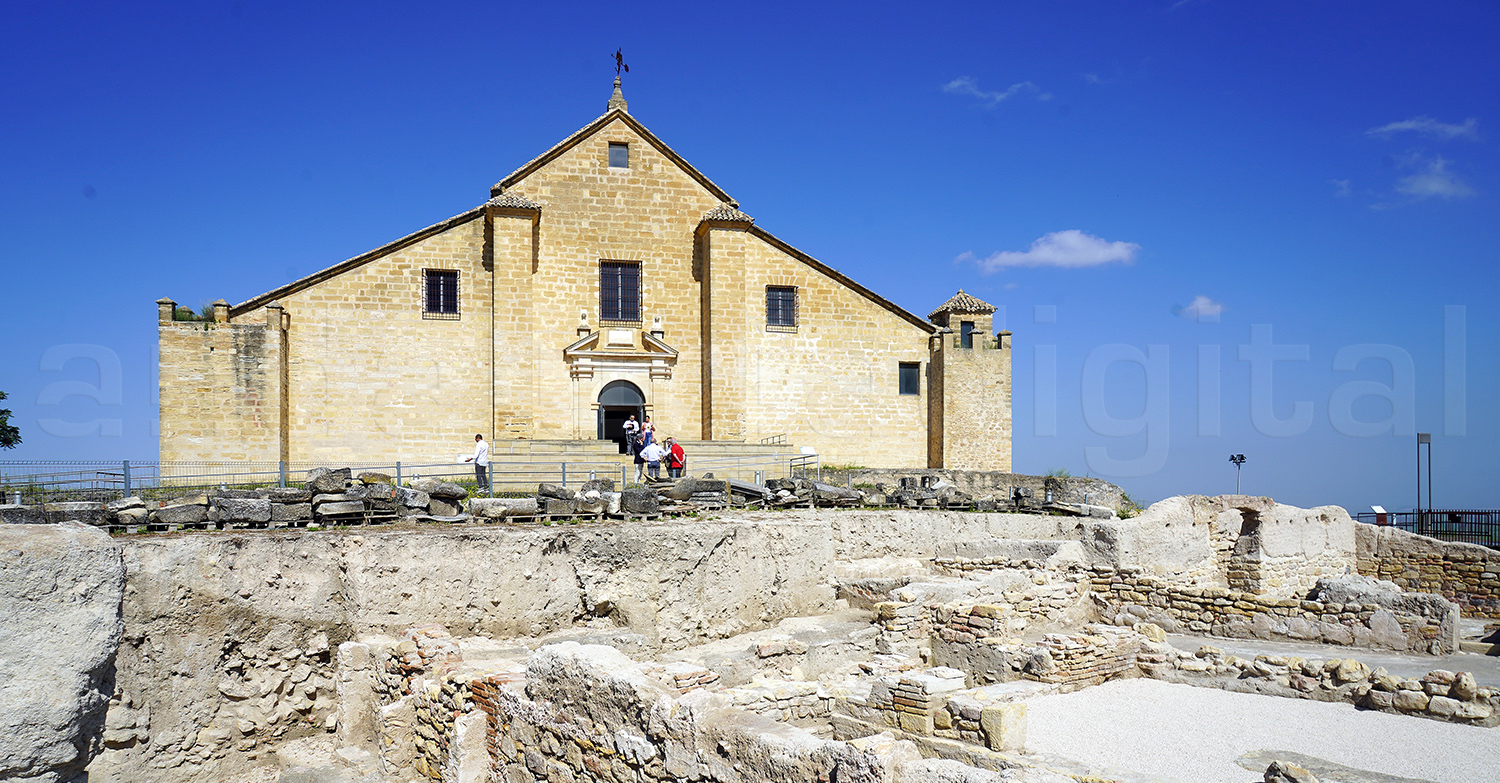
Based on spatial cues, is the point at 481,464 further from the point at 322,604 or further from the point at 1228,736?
the point at 1228,736

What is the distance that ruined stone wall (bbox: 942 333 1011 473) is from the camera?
25781 mm

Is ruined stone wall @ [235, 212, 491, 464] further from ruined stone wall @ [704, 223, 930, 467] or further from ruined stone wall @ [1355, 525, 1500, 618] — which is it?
ruined stone wall @ [1355, 525, 1500, 618]

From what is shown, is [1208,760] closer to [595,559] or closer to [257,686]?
[595,559]

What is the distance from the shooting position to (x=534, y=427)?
23297 millimetres

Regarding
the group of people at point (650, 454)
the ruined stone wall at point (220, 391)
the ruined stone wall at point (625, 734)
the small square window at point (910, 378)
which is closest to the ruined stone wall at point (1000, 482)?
the small square window at point (910, 378)

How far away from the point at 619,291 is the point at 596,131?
451 centimetres

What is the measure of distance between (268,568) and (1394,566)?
21.1 meters

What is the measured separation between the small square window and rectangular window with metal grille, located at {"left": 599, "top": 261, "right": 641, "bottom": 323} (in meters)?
8.01

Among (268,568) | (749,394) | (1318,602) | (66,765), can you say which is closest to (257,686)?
(268,568)

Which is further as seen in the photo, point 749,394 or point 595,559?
point 749,394

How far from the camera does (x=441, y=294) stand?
23.0 m

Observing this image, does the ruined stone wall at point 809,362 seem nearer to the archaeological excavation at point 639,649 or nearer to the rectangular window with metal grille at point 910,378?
the rectangular window with metal grille at point 910,378

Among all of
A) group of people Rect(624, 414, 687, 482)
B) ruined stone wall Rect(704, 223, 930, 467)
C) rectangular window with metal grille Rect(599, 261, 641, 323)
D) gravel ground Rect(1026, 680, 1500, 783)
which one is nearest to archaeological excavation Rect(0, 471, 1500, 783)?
gravel ground Rect(1026, 680, 1500, 783)

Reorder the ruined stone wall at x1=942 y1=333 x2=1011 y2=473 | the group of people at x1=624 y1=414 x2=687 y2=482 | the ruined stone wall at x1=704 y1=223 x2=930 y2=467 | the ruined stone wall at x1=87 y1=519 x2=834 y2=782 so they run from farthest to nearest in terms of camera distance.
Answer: the ruined stone wall at x1=942 y1=333 x2=1011 y2=473, the ruined stone wall at x1=704 y1=223 x2=930 y2=467, the group of people at x1=624 y1=414 x2=687 y2=482, the ruined stone wall at x1=87 y1=519 x2=834 y2=782
